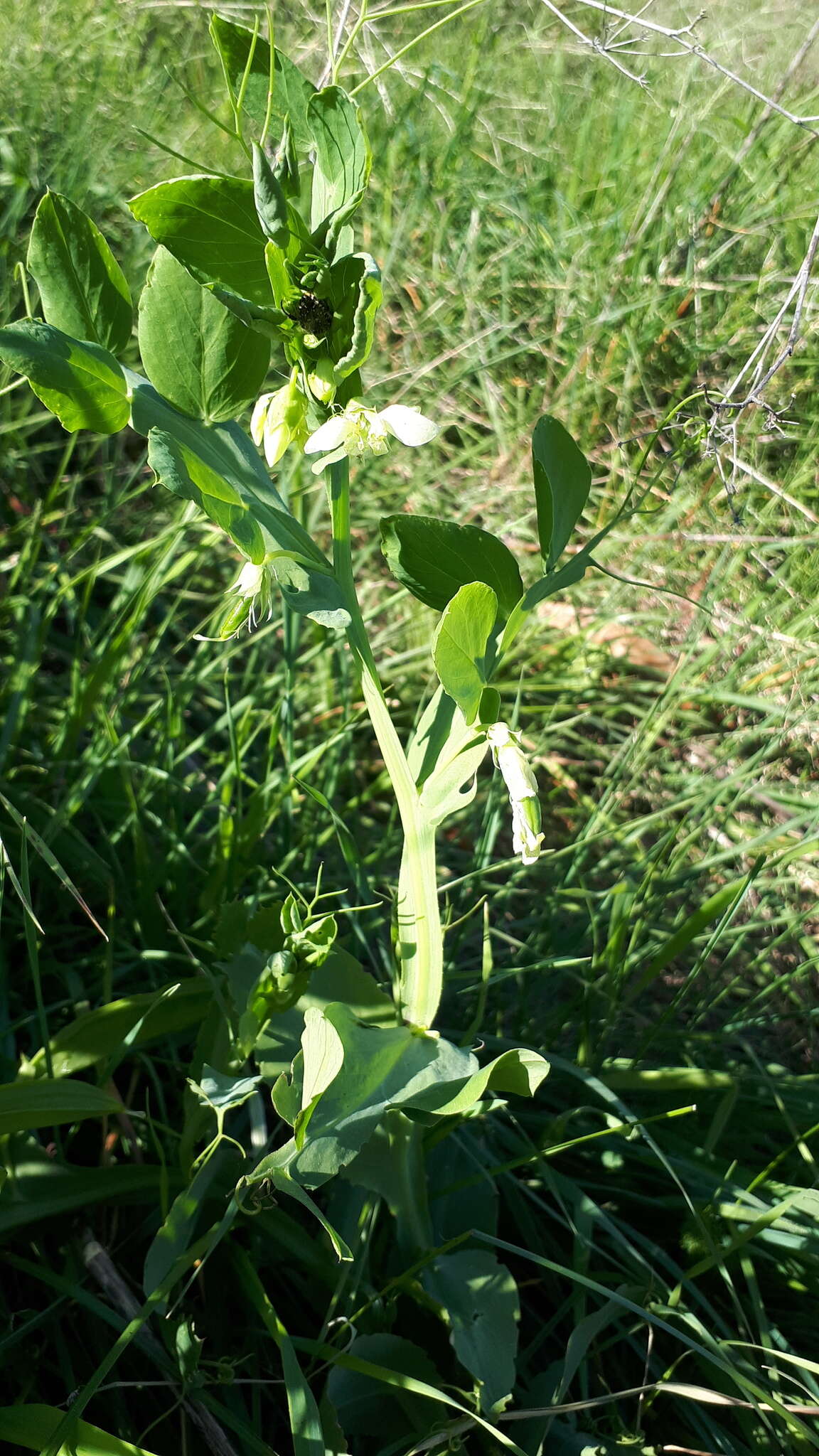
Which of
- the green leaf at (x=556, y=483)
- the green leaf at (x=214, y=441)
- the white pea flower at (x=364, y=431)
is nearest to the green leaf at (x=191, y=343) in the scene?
the green leaf at (x=214, y=441)

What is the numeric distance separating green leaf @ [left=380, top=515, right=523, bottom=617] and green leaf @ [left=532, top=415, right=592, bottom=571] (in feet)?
0.12

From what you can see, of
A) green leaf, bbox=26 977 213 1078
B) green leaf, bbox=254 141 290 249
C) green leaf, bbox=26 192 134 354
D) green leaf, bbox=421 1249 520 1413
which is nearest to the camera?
green leaf, bbox=254 141 290 249

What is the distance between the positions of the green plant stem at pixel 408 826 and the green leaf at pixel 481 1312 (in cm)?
24

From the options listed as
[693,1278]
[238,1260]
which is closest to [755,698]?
[693,1278]

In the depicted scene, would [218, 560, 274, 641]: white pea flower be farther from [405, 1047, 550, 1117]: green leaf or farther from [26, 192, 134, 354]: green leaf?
[405, 1047, 550, 1117]: green leaf

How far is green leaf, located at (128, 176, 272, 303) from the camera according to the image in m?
0.71

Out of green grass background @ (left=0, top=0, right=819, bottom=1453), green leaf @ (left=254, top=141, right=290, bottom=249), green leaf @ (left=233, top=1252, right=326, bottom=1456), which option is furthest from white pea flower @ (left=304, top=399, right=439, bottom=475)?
green leaf @ (left=233, top=1252, right=326, bottom=1456)

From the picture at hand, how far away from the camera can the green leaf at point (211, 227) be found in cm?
71

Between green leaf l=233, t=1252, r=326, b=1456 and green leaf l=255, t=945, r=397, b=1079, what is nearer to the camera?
green leaf l=233, t=1252, r=326, b=1456

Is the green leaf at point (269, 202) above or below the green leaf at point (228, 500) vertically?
above

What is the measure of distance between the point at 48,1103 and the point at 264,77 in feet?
2.74

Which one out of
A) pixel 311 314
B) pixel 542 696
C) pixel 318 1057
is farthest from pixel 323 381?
pixel 542 696

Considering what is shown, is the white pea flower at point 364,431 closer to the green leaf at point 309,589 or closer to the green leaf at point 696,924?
the green leaf at point 309,589

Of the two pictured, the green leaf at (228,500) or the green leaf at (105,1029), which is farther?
the green leaf at (105,1029)
